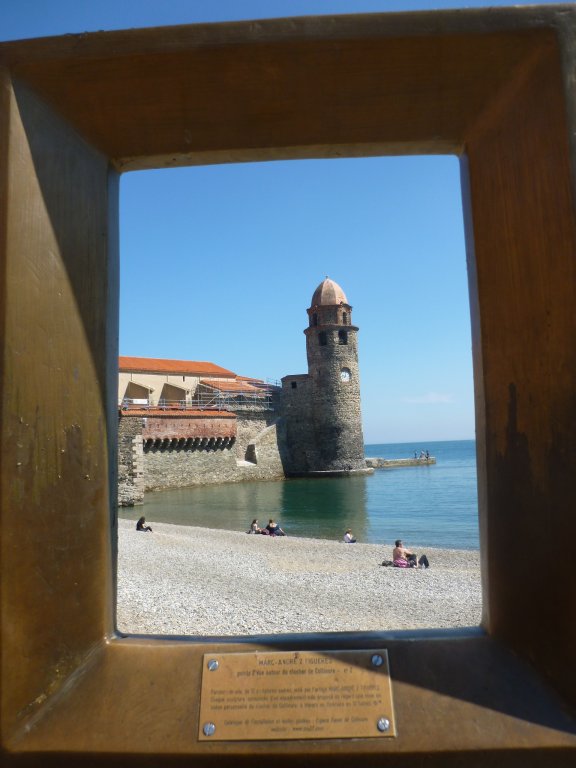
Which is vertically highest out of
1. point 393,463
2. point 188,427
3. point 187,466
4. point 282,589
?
point 188,427

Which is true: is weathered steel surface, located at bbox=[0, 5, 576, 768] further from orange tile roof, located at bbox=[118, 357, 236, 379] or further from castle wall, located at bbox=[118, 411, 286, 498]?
orange tile roof, located at bbox=[118, 357, 236, 379]

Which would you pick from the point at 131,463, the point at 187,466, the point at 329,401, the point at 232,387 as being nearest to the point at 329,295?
the point at 329,401

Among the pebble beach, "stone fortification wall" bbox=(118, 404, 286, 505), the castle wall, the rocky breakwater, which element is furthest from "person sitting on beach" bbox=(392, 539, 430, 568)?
the rocky breakwater

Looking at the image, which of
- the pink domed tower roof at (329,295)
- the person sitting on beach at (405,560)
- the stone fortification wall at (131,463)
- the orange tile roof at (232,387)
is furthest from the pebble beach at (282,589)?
the pink domed tower roof at (329,295)

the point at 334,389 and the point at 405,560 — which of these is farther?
the point at 334,389

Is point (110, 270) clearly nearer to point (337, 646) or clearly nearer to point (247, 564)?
point (337, 646)

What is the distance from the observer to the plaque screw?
4.70 ft

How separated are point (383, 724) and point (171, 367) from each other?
41.3 meters

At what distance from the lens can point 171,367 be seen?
1641 inches

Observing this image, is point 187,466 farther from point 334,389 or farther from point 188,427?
point 334,389

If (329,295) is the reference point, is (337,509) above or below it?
below

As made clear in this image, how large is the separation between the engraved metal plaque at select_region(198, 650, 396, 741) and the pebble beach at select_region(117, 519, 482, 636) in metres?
2.29

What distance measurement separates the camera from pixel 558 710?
4.65 ft

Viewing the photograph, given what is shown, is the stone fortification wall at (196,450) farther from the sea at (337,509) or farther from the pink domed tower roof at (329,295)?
the pink domed tower roof at (329,295)
